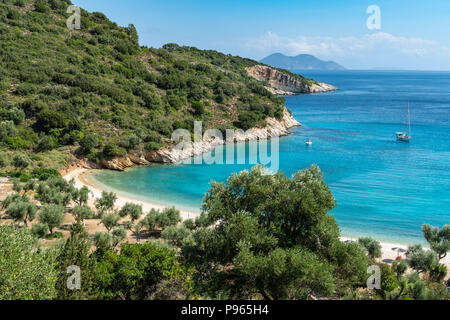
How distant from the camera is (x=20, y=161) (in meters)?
29.9

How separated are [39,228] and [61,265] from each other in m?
8.75

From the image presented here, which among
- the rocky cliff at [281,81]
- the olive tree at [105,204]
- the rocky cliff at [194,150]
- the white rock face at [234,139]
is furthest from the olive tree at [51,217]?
the rocky cliff at [281,81]

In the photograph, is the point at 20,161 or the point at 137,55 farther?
the point at 137,55

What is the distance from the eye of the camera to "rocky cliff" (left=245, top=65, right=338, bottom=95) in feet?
411

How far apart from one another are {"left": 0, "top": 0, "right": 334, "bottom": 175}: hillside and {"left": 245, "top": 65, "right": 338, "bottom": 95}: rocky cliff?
5919 cm

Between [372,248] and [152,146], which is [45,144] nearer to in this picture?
[152,146]

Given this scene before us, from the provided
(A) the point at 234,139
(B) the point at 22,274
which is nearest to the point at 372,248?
(B) the point at 22,274

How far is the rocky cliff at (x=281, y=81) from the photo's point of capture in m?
125

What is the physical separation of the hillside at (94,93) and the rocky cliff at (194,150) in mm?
918

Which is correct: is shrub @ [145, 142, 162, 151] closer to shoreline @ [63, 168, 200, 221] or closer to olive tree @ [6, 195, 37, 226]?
shoreline @ [63, 168, 200, 221]

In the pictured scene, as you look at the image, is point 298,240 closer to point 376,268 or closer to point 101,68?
point 376,268

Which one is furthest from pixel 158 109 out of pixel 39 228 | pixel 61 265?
pixel 61 265

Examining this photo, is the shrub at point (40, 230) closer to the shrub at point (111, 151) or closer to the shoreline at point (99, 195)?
the shoreline at point (99, 195)

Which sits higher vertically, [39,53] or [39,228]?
[39,53]
